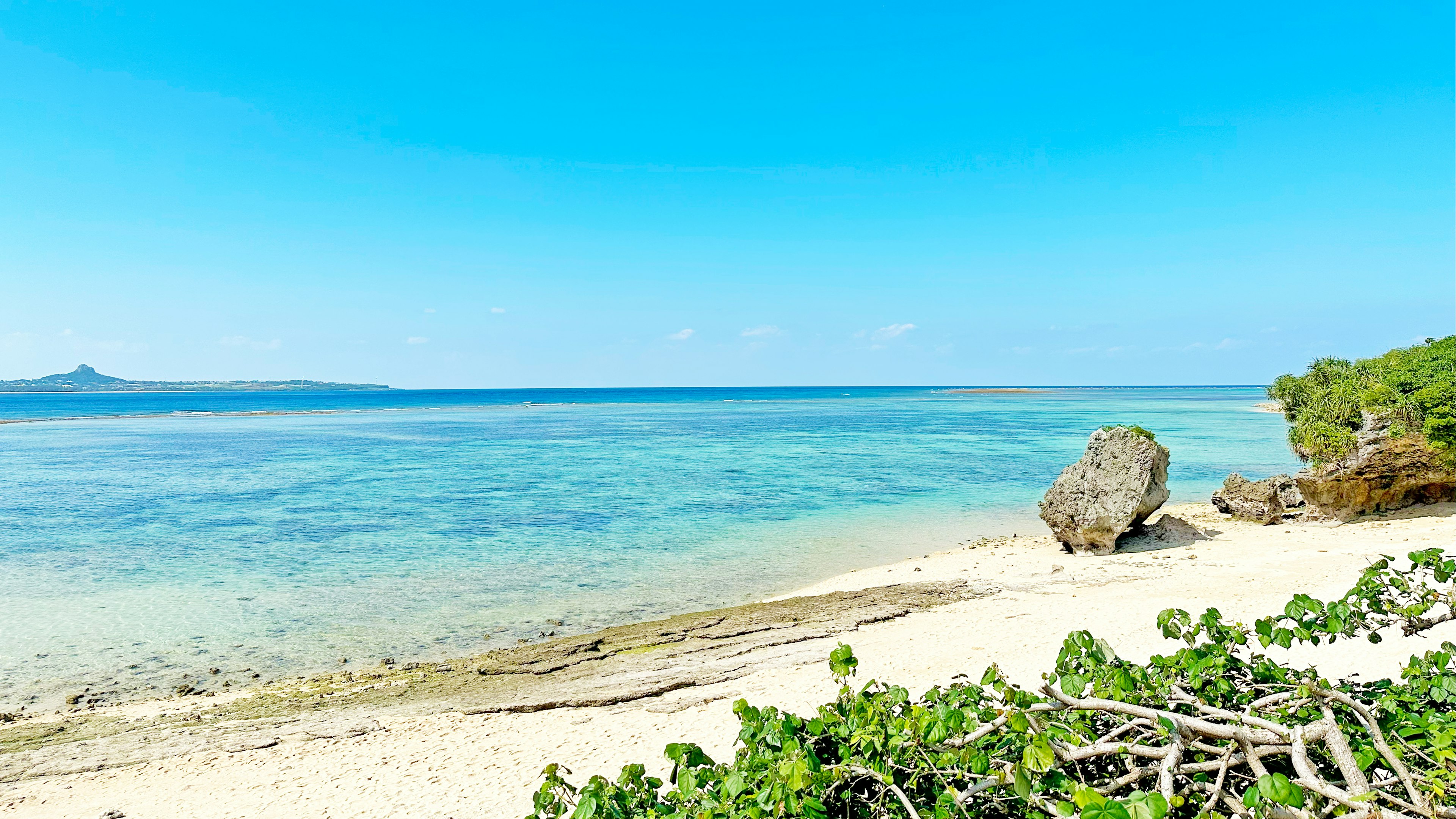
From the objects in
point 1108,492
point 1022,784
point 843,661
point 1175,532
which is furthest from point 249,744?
point 1175,532

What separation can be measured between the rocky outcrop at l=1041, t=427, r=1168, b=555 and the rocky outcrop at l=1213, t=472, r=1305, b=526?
4.21 meters

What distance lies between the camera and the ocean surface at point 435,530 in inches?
488

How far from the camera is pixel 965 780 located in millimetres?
3010

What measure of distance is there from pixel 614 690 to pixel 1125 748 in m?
7.45

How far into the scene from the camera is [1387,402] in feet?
58.2

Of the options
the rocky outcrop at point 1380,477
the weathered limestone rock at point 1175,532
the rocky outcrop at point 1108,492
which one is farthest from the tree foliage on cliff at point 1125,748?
the rocky outcrop at point 1380,477

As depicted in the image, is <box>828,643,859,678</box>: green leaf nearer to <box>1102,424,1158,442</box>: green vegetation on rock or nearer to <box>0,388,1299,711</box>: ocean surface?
<box>0,388,1299,711</box>: ocean surface

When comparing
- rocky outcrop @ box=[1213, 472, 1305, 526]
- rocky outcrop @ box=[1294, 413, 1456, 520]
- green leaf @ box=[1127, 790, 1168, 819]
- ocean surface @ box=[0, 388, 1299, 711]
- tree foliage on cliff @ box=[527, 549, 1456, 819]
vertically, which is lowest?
ocean surface @ box=[0, 388, 1299, 711]

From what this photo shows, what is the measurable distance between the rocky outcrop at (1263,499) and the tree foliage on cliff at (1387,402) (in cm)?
96

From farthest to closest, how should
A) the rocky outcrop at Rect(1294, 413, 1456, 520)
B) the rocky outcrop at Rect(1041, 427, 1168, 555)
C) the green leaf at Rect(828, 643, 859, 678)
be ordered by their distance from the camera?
the rocky outcrop at Rect(1294, 413, 1456, 520)
the rocky outcrop at Rect(1041, 427, 1168, 555)
the green leaf at Rect(828, 643, 859, 678)

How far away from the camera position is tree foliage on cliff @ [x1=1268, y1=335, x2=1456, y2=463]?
16938 mm

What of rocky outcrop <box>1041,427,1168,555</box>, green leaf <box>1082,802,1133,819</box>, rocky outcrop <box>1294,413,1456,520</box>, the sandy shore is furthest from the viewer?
rocky outcrop <box>1294,413,1456,520</box>

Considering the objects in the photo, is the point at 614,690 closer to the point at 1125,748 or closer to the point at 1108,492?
the point at 1125,748

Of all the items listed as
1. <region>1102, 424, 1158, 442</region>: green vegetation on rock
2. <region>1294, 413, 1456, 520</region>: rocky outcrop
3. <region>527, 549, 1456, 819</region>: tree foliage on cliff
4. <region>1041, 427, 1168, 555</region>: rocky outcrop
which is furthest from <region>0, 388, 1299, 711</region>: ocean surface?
<region>527, 549, 1456, 819</region>: tree foliage on cliff
